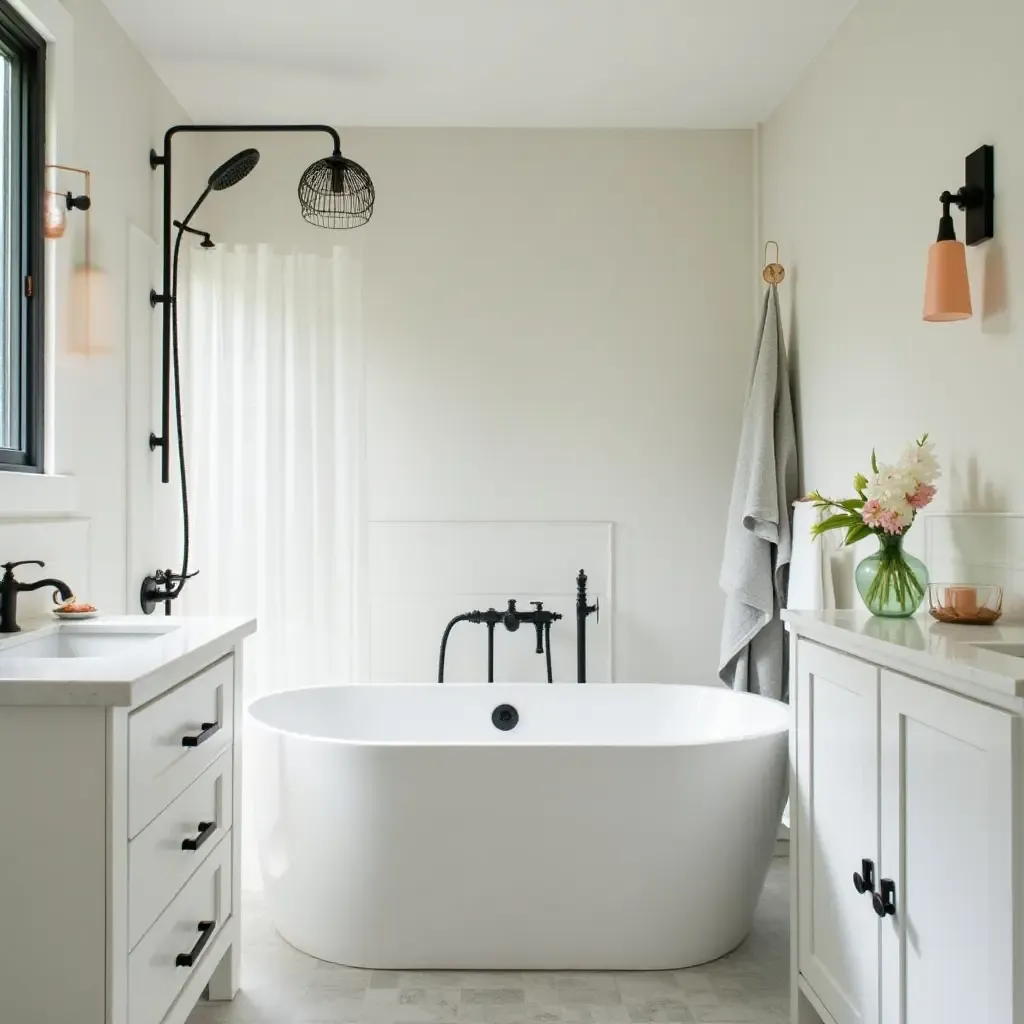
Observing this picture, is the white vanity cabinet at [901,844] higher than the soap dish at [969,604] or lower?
lower

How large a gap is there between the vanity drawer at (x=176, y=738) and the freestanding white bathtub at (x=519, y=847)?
1.32ft

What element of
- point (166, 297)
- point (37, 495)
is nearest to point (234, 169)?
point (166, 297)

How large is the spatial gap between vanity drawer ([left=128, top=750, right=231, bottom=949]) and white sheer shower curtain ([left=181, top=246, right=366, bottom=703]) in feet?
2.99

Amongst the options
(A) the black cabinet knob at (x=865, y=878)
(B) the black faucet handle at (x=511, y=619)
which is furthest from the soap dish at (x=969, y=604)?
(B) the black faucet handle at (x=511, y=619)

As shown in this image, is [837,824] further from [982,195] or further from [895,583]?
[982,195]

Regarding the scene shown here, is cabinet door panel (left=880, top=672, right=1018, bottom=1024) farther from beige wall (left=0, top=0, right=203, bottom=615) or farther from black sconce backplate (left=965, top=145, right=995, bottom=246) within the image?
beige wall (left=0, top=0, right=203, bottom=615)

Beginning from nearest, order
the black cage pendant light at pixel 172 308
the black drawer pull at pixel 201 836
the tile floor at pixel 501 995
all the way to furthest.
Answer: the black drawer pull at pixel 201 836 < the tile floor at pixel 501 995 < the black cage pendant light at pixel 172 308

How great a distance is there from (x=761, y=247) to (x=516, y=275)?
0.93 m

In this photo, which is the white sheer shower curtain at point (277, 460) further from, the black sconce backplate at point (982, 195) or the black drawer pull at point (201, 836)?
the black sconce backplate at point (982, 195)

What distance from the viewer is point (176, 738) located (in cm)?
183

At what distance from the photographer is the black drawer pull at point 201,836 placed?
188cm

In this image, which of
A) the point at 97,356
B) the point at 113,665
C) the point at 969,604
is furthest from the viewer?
the point at 97,356

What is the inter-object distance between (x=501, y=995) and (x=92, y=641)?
4.28 feet

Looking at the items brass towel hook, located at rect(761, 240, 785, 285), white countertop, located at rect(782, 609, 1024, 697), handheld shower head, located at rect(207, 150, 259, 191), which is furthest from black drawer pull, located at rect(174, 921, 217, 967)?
brass towel hook, located at rect(761, 240, 785, 285)
